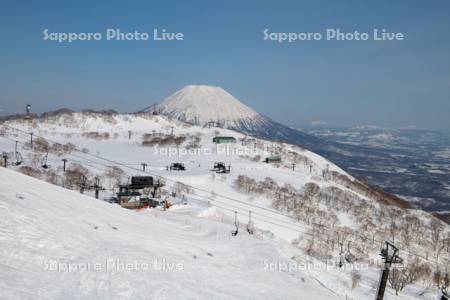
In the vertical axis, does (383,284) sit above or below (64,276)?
below

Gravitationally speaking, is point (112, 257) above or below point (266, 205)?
above

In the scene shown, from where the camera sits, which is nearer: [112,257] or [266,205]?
[112,257]

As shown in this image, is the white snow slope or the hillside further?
the hillside

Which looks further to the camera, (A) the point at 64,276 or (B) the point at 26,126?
(B) the point at 26,126

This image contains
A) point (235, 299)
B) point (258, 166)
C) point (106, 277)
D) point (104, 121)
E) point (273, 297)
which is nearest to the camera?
point (106, 277)

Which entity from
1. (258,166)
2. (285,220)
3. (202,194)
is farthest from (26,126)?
(285,220)

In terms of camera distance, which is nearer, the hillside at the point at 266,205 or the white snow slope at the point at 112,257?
the white snow slope at the point at 112,257

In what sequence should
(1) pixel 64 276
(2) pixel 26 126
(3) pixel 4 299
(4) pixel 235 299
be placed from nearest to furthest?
1. (3) pixel 4 299
2. (1) pixel 64 276
3. (4) pixel 235 299
4. (2) pixel 26 126

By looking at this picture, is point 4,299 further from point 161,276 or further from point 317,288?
point 317,288
